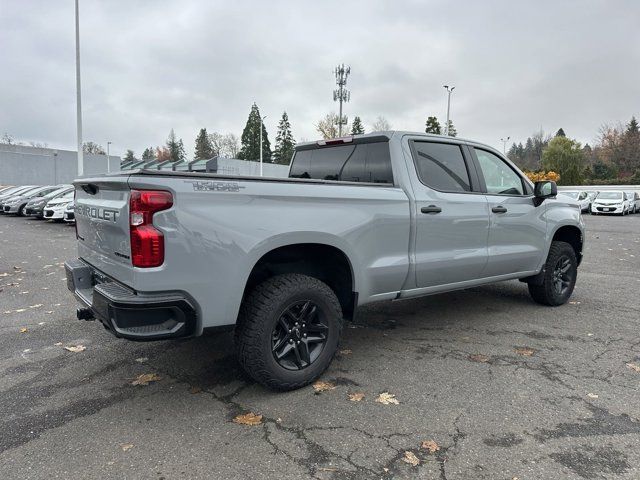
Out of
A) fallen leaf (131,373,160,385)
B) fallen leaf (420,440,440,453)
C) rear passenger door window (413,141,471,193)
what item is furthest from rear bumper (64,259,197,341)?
rear passenger door window (413,141,471,193)

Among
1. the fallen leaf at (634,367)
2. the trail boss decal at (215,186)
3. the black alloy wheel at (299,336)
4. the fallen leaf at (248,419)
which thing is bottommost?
the fallen leaf at (248,419)

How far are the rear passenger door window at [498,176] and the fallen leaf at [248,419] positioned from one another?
3.23 meters

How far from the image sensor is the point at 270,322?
3.23 metres

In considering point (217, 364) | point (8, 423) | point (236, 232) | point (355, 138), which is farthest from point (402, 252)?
point (8, 423)

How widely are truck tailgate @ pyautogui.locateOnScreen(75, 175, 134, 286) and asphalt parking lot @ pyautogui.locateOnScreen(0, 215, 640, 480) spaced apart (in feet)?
3.18

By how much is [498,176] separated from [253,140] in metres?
80.2

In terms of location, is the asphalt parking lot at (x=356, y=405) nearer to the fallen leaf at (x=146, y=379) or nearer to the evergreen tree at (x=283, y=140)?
the fallen leaf at (x=146, y=379)

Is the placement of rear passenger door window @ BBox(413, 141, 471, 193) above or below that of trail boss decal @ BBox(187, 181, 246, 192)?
above

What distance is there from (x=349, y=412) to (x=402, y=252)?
4.69 ft

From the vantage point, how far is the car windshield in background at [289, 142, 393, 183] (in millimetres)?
4230

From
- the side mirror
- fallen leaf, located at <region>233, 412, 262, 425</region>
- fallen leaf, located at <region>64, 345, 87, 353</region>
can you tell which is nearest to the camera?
fallen leaf, located at <region>233, 412, 262, 425</region>

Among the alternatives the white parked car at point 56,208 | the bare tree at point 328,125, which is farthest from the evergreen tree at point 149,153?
the white parked car at point 56,208

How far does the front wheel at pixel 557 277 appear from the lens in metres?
5.68

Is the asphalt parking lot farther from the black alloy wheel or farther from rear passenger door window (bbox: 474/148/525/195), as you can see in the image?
rear passenger door window (bbox: 474/148/525/195)
